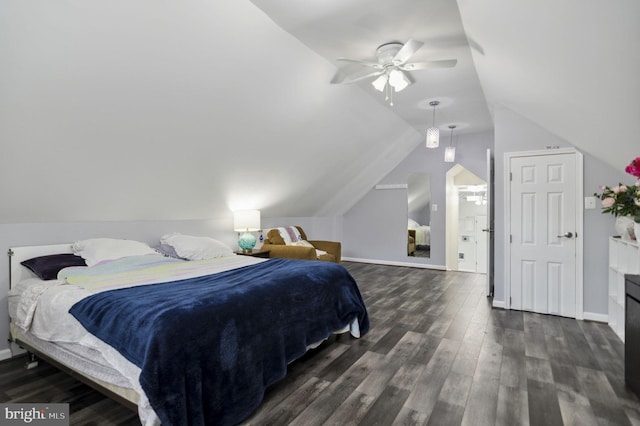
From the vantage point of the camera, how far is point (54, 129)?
2.38m

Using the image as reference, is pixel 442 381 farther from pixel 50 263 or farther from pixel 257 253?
pixel 50 263

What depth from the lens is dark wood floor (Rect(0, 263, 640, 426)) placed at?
74.3 inches

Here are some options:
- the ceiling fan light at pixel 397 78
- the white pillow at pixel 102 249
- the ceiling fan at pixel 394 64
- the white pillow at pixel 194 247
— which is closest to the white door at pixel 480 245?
the ceiling fan light at pixel 397 78

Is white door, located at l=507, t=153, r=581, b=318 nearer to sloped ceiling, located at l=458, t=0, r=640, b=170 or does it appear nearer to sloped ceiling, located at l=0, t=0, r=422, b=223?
sloped ceiling, located at l=458, t=0, r=640, b=170

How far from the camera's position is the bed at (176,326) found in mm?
1588

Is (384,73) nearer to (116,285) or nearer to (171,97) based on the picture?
(171,97)

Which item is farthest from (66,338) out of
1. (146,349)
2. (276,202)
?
(276,202)

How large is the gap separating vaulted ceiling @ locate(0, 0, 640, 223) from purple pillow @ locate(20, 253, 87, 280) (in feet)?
1.28

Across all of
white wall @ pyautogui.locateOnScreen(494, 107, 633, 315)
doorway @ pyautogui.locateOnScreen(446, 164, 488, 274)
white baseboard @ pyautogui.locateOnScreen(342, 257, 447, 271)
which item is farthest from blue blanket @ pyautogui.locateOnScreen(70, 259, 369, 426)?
doorway @ pyautogui.locateOnScreen(446, 164, 488, 274)

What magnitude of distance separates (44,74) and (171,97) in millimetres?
834

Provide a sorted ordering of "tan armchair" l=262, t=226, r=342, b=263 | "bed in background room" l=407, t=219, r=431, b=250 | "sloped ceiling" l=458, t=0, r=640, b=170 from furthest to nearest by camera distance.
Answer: "bed in background room" l=407, t=219, r=431, b=250
"tan armchair" l=262, t=226, r=342, b=263
"sloped ceiling" l=458, t=0, r=640, b=170

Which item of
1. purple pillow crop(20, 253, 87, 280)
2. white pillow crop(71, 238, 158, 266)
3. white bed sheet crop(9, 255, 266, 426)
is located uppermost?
white pillow crop(71, 238, 158, 266)

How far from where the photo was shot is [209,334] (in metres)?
1.76

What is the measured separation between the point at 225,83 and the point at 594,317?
440 cm
